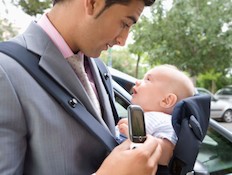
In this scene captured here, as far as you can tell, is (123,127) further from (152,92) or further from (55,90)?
(55,90)

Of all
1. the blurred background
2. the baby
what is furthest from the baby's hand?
the blurred background

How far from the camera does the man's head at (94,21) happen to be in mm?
954

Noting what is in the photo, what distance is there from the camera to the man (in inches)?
32.8

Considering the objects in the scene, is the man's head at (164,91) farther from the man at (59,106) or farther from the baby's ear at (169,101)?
the man at (59,106)

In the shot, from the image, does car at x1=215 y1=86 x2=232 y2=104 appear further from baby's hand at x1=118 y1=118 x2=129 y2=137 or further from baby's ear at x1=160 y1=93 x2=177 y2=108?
baby's hand at x1=118 y1=118 x2=129 y2=137

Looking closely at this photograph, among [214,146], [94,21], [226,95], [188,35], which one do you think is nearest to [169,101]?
[94,21]

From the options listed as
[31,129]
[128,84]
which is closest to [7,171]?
[31,129]

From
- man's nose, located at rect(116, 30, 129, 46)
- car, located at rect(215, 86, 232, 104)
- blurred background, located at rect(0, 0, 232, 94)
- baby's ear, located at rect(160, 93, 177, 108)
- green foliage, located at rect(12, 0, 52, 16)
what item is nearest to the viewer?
man's nose, located at rect(116, 30, 129, 46)

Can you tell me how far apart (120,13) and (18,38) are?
0.34 m

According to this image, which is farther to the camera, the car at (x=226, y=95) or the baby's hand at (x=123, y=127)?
the car at (x=226, y=95)

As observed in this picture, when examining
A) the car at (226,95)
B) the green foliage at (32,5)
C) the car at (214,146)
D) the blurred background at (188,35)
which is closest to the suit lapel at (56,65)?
the car at (214,146)

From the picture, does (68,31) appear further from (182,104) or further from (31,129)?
(182,104)

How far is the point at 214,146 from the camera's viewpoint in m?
2.24

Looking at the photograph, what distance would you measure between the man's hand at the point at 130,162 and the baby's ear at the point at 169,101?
541 millimetres
